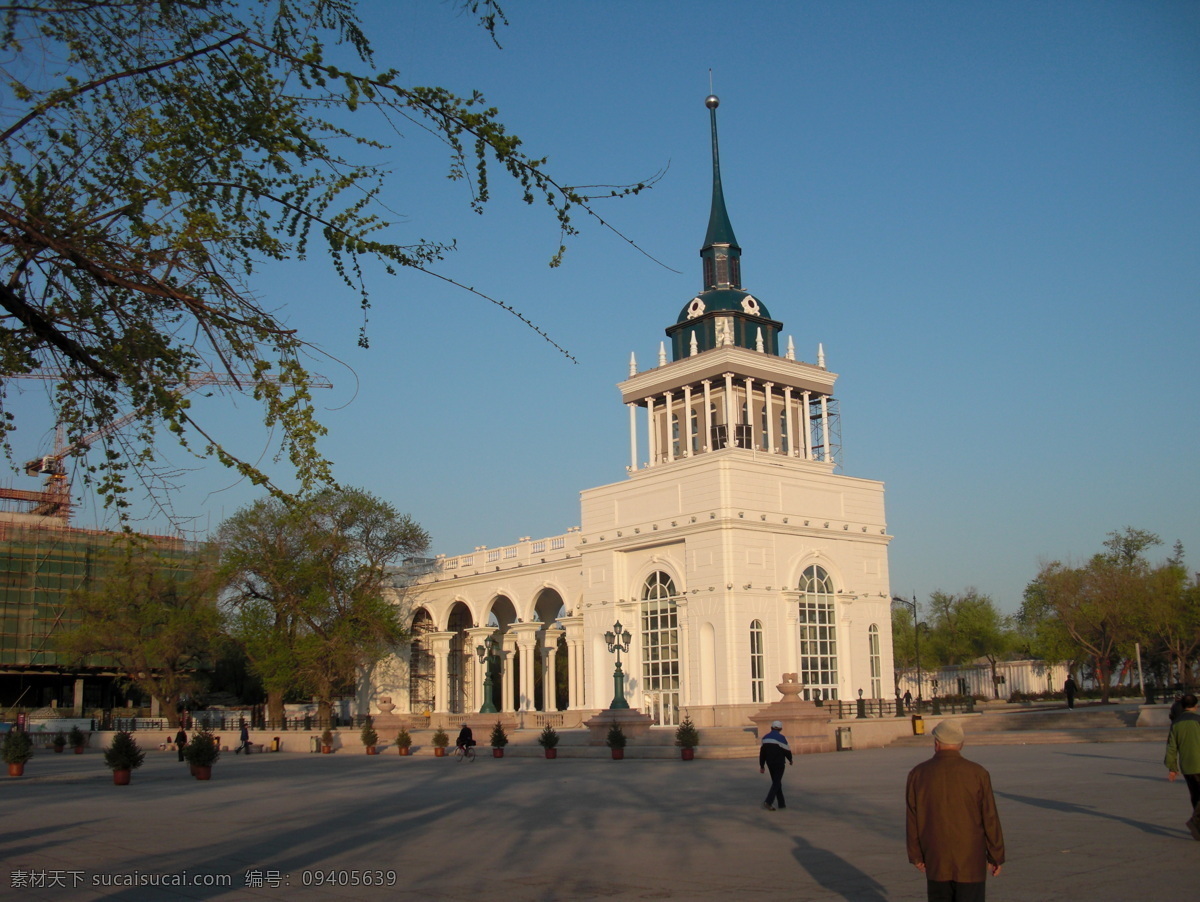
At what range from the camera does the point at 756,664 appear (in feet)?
132

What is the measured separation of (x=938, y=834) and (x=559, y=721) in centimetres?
3831

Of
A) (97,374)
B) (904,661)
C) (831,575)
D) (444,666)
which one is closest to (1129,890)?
(97,374)

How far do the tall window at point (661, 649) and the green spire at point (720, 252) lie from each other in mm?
16829

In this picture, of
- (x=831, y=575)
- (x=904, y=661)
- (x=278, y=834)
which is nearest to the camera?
(x=278, y=834)

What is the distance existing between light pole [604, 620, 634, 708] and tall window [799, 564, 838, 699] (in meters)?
6.76

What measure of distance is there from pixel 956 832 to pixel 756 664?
34.3 metres

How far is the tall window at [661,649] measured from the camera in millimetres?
41875

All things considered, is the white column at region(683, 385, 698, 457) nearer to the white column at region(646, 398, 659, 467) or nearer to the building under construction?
the white column at region(646, 398, 659, 467)

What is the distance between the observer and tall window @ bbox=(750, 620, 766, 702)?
131ft

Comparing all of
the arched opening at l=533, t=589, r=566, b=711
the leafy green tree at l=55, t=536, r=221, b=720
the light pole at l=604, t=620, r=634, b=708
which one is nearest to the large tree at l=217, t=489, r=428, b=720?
the leafy green tree at l=55, t=536, r=221, b=720

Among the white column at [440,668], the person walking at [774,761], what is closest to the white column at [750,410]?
the white column at [440,668]

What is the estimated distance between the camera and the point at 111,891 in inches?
386

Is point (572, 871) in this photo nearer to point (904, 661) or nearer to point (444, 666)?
point (444, 666)

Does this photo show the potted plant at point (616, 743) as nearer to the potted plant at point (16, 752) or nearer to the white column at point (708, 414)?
the potted plant at point (16, 752)
